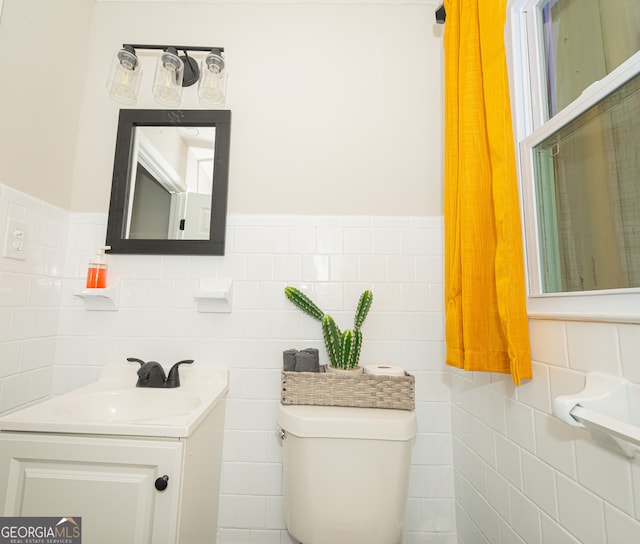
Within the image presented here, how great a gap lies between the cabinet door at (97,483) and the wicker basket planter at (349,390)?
0.36 m

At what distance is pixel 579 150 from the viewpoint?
0.72m

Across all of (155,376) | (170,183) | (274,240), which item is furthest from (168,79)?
(155,376)

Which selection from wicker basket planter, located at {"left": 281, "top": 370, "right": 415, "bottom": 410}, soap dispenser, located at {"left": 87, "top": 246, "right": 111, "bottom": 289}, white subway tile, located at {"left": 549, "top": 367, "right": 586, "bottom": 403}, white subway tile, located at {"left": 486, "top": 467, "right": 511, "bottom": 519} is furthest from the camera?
soap dispenser, located at {"left": 87, "top": 246, "right": 111, "bottom": 289}

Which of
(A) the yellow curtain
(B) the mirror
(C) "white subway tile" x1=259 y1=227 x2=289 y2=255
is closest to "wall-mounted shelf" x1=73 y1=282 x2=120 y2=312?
(B) the mirror

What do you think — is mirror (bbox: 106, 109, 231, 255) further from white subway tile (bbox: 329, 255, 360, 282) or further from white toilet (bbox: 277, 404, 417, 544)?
white toilet (bbox: 277, 404, 417, 544)

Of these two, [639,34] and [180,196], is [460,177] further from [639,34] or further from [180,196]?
[180,196]

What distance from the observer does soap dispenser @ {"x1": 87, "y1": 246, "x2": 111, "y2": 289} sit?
1.10 m

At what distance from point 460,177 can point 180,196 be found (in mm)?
1005

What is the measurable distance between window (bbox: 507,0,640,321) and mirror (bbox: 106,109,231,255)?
39.9 inches

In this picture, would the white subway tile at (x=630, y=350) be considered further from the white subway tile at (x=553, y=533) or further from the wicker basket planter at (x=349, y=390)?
the wicker basket planter at (x=349, y=390)

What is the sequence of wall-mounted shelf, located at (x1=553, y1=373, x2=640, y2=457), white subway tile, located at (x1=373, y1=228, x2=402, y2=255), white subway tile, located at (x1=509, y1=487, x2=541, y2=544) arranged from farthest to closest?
white subway tile, located at (x1=373, y1=228, x2=402, y2=255) < white subway tile, located at (x1=509, y1=487, x2=541, y2=544) < wall-mounted shelf, located at (x1=553, y1=373, x2=640, y2=457)

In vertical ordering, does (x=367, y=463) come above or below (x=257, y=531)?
above

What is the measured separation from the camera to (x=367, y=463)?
0.87 m

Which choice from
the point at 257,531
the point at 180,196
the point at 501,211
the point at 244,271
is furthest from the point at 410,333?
the point at 180,196
